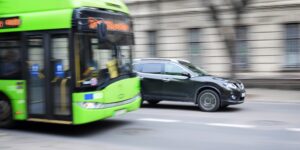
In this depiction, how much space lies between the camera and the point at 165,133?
936cm

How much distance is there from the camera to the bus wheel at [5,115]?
9789 millimetres

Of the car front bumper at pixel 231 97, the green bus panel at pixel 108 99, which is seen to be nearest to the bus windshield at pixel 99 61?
the green bus panel at pixel 108 99

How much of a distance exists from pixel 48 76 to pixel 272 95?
11075 mm

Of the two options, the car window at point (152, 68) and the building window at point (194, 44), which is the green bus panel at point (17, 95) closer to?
the car window at point (152, 68)

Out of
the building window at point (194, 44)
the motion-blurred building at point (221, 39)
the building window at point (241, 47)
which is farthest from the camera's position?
the building window at point (194, 44)

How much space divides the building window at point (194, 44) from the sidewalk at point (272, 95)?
453cm

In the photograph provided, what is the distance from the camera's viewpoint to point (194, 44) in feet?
77.4

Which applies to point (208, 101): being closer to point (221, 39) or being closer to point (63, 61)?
point (63, 61)

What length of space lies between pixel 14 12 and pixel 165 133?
13.7 feet

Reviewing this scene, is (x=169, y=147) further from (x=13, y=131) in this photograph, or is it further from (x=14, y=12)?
(x=14, y=12)

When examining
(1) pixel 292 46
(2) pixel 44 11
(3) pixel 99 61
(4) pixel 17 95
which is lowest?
(4) pixel 17 95

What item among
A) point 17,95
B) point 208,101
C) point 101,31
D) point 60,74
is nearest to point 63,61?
point 60,74

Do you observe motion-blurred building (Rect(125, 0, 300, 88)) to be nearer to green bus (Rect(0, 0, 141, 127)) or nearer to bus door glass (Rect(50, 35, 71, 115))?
green bus (Rect(0, 0, 141, 127))

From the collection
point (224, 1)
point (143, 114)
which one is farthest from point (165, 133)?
point (224, 1)
